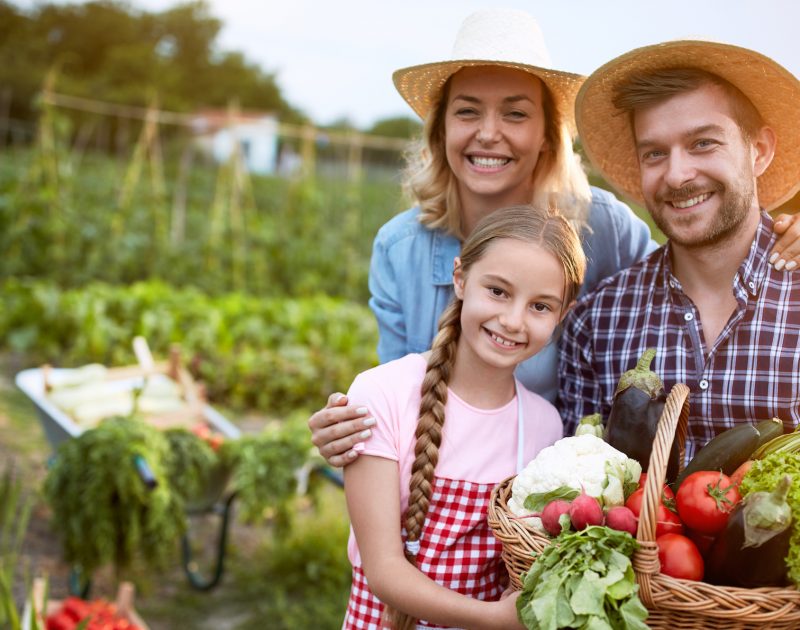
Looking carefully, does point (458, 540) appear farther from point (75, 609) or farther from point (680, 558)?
point (75, 609)

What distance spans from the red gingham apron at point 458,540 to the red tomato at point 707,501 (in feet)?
1.84

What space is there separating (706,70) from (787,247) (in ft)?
1.68

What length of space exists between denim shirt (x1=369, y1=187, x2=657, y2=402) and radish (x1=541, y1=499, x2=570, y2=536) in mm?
980

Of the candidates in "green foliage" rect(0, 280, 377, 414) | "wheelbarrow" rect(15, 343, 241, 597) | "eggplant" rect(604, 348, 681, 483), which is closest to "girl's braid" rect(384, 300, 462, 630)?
"eggplant" rect(604, 348, 681, 483)

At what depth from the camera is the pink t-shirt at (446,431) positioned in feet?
6.66

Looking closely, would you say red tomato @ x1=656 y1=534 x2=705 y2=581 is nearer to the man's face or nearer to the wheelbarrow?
the man's face

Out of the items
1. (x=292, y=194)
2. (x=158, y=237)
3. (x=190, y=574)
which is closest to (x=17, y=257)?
(x=158, y=237)

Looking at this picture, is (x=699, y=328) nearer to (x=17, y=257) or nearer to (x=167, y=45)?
(x=17, y=257)

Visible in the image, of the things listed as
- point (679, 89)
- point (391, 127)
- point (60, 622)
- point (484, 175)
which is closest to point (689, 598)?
point (679, 89)

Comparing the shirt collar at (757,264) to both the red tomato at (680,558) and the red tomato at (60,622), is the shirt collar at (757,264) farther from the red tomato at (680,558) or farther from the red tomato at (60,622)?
the red tomato at (60,622)

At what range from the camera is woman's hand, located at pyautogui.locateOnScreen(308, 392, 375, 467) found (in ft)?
6.51

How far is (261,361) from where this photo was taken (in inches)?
280

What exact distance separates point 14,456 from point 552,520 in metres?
5.12

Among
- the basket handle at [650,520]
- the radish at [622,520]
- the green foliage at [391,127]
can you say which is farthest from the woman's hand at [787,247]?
the green foliage at [391,127]
